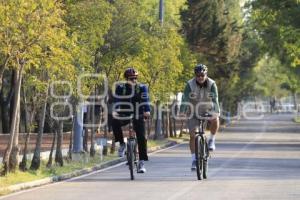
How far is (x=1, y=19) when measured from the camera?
16016 millimetres

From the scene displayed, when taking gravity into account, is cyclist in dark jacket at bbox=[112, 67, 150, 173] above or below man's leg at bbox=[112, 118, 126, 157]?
above

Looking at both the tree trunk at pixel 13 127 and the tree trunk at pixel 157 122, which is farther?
the tree trunk at pixel 157 122

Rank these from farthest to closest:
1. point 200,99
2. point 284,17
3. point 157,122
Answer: point 284,17 < point 157,122 < point 200,99

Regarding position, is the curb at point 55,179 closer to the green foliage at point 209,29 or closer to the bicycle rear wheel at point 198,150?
the bicycle rear wheel at point 198,150

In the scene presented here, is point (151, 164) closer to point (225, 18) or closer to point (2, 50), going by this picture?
point (2, 50)

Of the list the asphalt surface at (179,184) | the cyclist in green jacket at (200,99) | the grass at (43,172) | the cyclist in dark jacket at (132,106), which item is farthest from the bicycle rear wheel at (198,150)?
the grass at (43,172)

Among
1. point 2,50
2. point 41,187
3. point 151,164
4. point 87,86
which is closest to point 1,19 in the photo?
point 2,50

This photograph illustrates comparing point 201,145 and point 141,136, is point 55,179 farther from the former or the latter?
point 201,145

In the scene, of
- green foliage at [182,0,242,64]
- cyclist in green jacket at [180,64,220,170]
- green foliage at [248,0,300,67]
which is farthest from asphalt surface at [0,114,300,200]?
green foliage at [182,0,242,64]

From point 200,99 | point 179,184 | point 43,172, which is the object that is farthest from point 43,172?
point 200,99

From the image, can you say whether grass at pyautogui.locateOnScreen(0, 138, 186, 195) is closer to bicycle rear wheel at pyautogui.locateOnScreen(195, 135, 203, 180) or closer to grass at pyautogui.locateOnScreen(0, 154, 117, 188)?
grass at pyautogui.locateOnScreen(0, 154, 117, 188)

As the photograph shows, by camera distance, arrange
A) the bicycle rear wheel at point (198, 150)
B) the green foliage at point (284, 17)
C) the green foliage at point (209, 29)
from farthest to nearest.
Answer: the green foliage at point (209, 29), the green foliage at point (284, 17), the bicycle rear wheel at point (198, 150)

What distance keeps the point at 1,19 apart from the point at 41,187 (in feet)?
12.0

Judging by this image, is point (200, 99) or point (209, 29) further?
point (209, 29)
